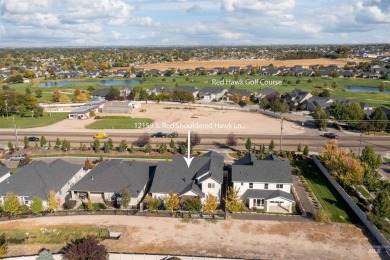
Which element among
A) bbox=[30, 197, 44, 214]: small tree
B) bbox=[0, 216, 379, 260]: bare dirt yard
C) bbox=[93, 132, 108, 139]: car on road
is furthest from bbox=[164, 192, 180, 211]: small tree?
bbox=[93, 132, 108, 139]: car on road

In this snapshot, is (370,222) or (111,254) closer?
(111,254)

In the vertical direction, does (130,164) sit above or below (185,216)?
above

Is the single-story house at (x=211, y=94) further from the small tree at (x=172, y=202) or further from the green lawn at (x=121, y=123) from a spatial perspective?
the small tree at (x=172, y=202)

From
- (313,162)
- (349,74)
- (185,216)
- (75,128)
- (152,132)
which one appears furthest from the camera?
(349,74)

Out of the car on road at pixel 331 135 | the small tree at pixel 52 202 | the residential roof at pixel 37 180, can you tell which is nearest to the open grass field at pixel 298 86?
the car on road at pixel 331 135

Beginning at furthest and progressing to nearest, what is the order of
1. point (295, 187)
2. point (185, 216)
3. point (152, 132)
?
point (152, 132), point (295, 187), point (185, 216)

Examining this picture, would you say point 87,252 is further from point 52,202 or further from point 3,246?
point 52,202

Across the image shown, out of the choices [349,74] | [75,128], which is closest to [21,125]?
[75,128]

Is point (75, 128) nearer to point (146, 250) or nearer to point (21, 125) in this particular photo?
point (21, 125)
